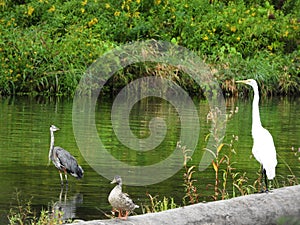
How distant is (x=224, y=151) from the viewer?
54.7ft

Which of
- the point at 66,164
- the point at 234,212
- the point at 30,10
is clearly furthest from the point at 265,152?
the point at 30,10

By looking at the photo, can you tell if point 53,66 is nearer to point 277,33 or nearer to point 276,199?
point 277,33

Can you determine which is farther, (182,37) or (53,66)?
(182,37)

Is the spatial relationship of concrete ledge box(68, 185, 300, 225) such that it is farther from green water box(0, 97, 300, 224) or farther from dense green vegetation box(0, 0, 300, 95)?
dense green vegetation box(0, 0, 300, 95)

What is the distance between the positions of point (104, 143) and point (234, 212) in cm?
955

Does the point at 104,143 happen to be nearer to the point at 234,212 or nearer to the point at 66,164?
the point at 66,164

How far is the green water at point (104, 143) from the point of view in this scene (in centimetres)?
1141

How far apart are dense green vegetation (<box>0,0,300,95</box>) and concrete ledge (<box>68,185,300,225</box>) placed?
2046 centimetres

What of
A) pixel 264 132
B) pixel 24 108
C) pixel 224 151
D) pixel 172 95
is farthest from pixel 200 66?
pixel 264 132

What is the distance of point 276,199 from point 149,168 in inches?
265

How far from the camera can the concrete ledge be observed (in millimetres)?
6621

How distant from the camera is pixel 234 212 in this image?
23.3ft

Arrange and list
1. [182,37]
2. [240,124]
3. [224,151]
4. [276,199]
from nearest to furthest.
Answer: [276,199]
[224,151]
[240,124]
[182,37]

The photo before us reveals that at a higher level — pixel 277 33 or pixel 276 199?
pixel 277 33
